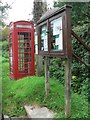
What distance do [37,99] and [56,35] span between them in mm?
1899

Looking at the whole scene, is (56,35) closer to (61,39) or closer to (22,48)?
(61,39)

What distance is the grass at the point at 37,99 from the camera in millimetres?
5041

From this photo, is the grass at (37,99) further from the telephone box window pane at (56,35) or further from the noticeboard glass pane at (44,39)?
the telephone box window pane at (56,35)

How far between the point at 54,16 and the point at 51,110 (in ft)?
6.56

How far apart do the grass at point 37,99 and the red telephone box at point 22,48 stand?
1870mm

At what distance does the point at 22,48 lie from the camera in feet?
29.7

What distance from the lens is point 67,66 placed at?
4.36 meters

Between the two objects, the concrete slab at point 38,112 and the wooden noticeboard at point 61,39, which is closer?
the wooden noticeboard at point 61,39

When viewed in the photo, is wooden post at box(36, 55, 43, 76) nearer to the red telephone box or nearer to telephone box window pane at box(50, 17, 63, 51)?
the red telephone box

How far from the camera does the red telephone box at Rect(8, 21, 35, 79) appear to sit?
8891 mm

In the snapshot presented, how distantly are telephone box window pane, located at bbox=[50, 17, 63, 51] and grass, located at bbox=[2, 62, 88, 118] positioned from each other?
131cm

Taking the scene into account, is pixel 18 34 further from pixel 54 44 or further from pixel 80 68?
pixel 54 44

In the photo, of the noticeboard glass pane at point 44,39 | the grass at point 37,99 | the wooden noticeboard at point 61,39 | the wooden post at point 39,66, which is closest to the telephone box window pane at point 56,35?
the wooden noticeboard at point 61,39

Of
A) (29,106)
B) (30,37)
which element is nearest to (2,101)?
(29,106)
